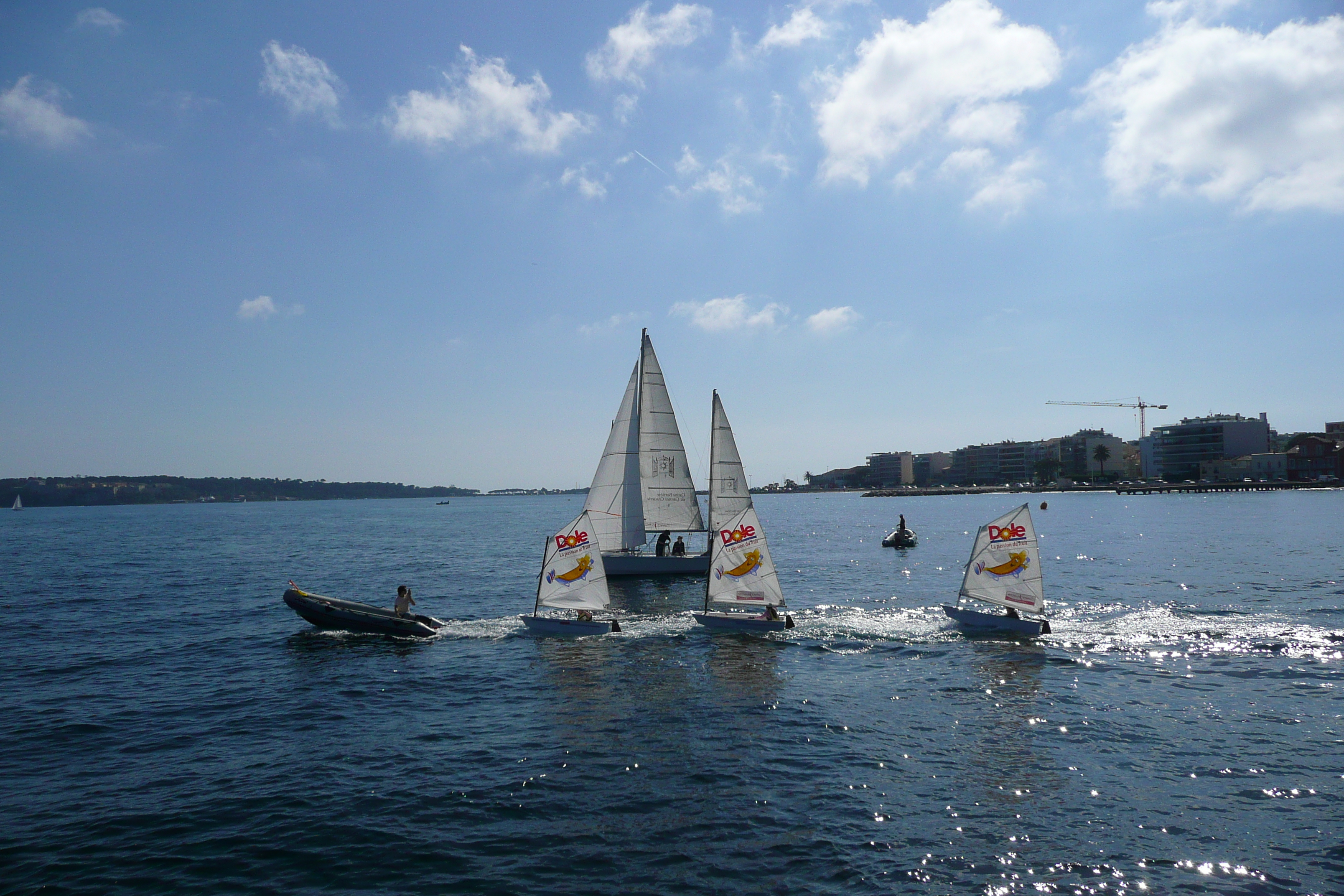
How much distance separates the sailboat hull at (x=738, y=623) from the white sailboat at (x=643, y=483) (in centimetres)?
1547

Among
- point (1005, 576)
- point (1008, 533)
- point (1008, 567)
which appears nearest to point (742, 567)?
point (1005, 576)

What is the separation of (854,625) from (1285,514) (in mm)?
99622

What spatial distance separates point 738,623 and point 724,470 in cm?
1254

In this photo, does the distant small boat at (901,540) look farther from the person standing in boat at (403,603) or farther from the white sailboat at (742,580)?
the person standing in boat at (403,603)

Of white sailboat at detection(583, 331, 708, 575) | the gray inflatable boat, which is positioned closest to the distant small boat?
white sailboat at detection(583, 331, 708, 575)

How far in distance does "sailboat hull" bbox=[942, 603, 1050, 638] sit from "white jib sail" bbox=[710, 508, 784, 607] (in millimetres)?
7541

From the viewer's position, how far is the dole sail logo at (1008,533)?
32.5 metres

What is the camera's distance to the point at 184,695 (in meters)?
25.0

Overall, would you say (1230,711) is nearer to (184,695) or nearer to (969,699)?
(969,699)

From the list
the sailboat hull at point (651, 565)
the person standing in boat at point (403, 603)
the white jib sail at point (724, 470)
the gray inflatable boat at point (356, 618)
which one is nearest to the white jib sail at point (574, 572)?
the gray inflatable boat at point (356, 618)

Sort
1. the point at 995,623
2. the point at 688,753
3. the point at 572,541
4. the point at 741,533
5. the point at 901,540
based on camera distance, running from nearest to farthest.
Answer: the point at 688,753 < the point at 995,623 < the point at 572,541 < the point at 741,533 < the point at 901,540

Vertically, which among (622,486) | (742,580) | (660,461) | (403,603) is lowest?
(403,603)

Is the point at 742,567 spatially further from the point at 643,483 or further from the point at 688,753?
the point at 643,483

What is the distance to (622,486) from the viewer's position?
1903 inches
